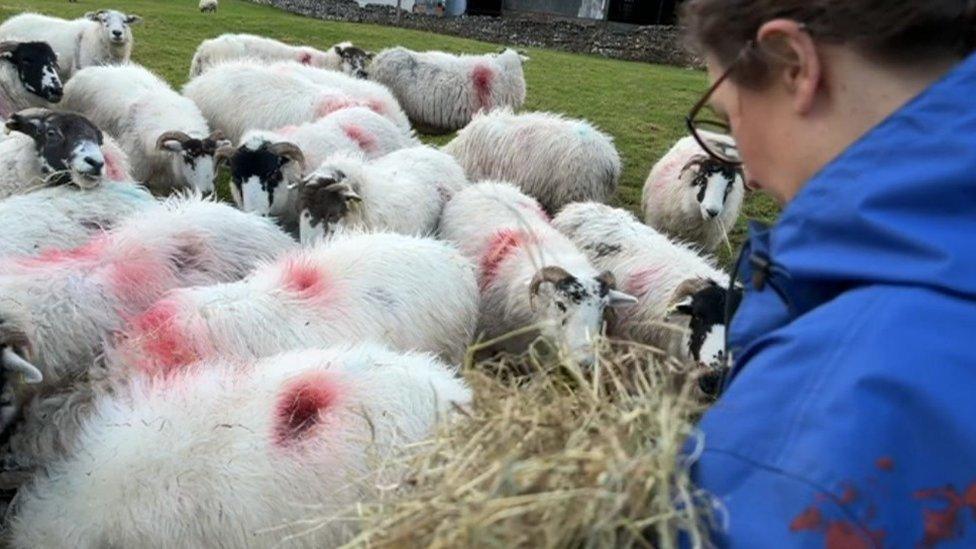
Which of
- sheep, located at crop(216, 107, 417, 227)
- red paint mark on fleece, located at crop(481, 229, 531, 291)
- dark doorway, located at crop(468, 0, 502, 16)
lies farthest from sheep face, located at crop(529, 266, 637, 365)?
dark doorway, located at crop(468, 0, 502, 16)

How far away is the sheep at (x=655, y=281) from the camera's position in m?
3.81

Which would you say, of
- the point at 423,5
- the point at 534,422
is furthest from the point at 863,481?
the point at 423,5

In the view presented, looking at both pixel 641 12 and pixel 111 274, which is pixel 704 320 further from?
pixel 641 12

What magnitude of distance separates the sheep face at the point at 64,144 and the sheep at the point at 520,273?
196 centimetres

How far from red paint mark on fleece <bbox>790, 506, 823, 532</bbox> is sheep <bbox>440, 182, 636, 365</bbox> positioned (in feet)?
8.47

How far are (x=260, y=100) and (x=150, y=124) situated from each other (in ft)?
4.05

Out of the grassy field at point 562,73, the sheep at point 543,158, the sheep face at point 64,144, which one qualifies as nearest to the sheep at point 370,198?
the sheep face at point 64,144

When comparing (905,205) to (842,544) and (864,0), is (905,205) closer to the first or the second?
(864,0)

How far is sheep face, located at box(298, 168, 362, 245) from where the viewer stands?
4.70 meters

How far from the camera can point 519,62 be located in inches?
440

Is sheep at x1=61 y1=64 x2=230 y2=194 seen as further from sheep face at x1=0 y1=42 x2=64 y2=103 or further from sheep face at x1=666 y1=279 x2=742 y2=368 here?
sheep face at x1=666 y1=279 x2=742 y2=368

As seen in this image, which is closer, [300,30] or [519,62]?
[519,62]

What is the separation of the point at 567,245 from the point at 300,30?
1519cm

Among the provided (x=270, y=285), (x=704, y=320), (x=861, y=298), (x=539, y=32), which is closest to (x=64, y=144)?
(x=270, y=285)
